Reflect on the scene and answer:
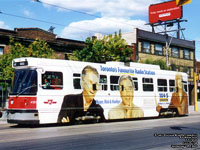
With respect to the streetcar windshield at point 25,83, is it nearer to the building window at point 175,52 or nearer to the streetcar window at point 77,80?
the streetcar window at point 77,80

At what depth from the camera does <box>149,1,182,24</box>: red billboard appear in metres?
51.3

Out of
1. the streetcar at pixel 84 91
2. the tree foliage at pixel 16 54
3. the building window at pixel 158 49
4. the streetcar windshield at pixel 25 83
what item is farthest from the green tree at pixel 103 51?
the building window at pixel 158 49

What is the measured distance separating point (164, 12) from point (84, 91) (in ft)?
127

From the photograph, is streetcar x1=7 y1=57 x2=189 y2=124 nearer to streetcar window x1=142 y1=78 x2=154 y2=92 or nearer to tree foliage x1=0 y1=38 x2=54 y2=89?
streetcar window x1=142 y1=78 x2=154 y2=92

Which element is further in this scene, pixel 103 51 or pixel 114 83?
pixel 103 51

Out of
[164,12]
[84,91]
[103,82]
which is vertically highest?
[164,12]

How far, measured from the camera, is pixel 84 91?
55.5 ft

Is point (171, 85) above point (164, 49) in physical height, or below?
below

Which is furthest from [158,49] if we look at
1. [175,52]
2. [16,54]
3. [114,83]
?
[114,83]

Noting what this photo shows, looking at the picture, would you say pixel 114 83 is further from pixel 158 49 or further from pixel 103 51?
pixel 158 49

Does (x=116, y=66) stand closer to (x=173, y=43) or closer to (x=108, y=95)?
(x=108, y=95)

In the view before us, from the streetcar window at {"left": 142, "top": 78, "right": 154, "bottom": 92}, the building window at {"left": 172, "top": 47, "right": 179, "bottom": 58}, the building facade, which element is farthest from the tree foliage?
the building window at {"left": 172, "top": 47, "right": 179, "bottom": 58}

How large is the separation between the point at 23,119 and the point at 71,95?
2.64 m

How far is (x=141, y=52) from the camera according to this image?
44.4 meters
